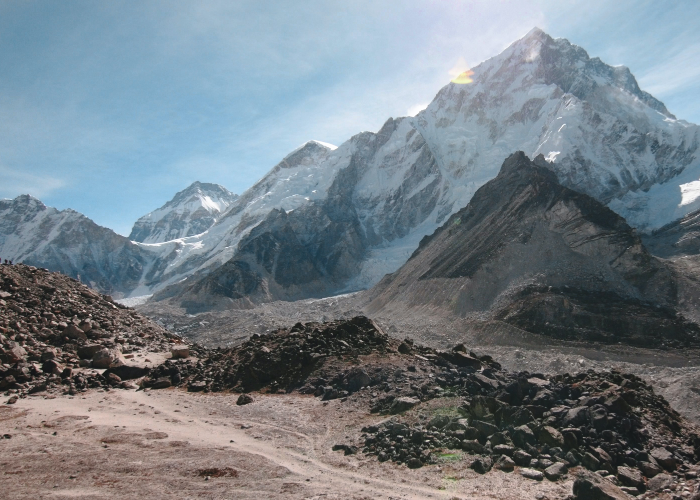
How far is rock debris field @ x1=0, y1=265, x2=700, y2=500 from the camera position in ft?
43.7

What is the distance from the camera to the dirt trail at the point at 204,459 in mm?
12578

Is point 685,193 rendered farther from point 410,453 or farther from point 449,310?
point 410,453

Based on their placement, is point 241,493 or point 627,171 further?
point 627,171

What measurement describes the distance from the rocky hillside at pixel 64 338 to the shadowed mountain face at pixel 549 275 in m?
51.0

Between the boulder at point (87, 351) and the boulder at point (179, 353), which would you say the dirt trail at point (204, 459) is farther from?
the boulder at point (179, 353)

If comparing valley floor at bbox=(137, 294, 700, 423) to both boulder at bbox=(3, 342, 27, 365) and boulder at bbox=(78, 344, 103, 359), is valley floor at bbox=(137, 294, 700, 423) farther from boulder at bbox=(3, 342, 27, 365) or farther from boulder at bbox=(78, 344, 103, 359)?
boulder at bbox=(3, 342, 27, 365)

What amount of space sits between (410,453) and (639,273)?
241 feet

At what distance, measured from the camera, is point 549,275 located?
79.2 meters

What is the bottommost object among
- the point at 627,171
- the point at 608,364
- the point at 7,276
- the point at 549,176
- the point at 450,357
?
the point at 608,364

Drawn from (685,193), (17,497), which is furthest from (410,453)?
(685,193)

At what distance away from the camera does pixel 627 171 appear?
16750 centimetres

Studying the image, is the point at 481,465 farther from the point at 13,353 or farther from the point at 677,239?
the point at 677,239

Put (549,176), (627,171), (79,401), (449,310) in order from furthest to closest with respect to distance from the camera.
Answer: (627,171) < (549,176) < (449,310) < (79,401)

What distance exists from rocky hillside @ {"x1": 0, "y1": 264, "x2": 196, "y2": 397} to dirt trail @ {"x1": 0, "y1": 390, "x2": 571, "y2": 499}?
3.03 metres
